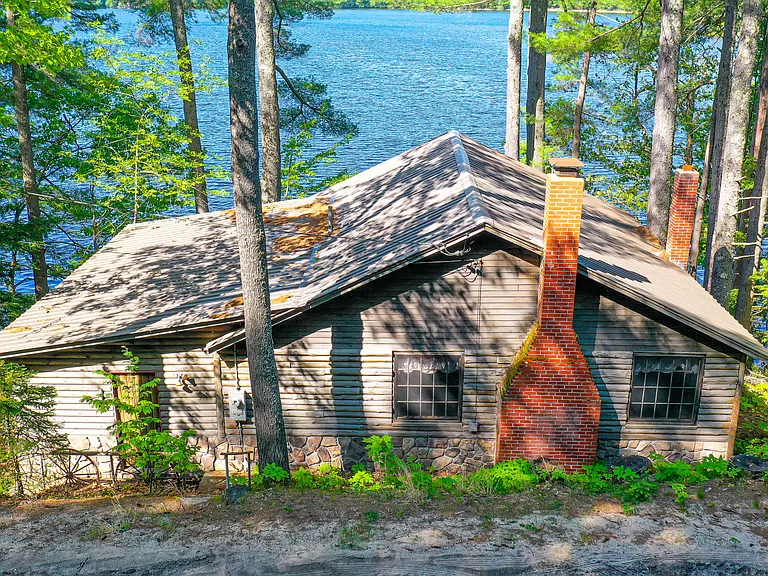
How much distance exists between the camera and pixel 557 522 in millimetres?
10656

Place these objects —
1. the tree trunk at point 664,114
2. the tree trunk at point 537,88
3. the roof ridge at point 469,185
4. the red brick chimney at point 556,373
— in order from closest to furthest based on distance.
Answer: the red brick chimney at point 556,373 → the roof ridge at point 469,185 → the tree trunk at point 664,114 → the tree trunk at point 537,88

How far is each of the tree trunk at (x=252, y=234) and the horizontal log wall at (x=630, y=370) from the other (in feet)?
18.6

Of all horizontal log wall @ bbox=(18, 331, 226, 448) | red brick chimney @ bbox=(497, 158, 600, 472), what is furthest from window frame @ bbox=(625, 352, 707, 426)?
horizontal log wall @ bbox=(18, 331, 226, 448)

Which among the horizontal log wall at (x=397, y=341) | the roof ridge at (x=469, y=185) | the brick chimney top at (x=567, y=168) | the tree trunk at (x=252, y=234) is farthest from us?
the horizontal log wall at (x=397, y=341)

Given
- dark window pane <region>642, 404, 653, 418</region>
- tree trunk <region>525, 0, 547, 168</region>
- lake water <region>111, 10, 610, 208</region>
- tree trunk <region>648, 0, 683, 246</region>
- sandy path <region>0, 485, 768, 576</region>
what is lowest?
sandy path <region>0, 485, 768, 576</region>

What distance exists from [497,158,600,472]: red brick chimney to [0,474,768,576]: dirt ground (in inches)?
56.3

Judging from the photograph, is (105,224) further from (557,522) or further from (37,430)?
(557,522)

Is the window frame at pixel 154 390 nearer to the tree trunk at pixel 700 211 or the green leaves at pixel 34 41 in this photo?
the green leaves at pixel 34 41

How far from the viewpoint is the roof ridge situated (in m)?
12.5

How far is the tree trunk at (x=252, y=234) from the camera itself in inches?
435

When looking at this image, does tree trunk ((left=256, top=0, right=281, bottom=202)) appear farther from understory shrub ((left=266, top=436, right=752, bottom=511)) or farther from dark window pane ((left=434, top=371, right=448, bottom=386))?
understory shrub ((left=266, top=436, right=752, bottom=511))

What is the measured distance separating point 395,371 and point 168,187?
14.3m

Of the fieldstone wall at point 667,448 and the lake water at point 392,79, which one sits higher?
the lake water at point 392,79

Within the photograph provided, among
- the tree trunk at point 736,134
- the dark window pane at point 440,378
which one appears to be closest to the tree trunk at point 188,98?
the dark window pane at point 440,378
